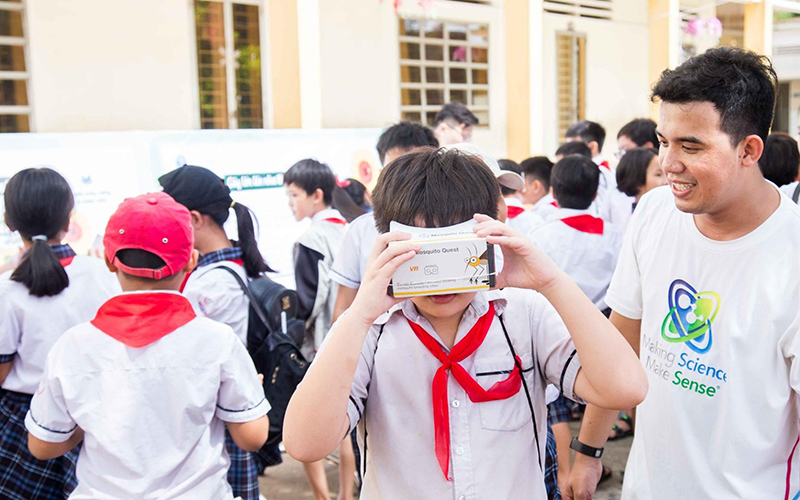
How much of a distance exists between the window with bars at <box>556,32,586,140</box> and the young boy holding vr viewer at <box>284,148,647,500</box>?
902cm

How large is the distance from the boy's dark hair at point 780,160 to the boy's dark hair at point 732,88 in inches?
96.4

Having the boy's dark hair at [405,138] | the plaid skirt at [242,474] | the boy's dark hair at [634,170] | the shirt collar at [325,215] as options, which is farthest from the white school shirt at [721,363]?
the boy's dark hair at [634,170]

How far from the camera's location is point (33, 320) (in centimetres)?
255

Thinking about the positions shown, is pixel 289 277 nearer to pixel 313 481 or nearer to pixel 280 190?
pixel 280 190

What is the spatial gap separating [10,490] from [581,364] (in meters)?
2.14

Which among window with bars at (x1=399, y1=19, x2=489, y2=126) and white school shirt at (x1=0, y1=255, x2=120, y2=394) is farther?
window with bars at (x1=399, y1=19, x2=489, y2=126)

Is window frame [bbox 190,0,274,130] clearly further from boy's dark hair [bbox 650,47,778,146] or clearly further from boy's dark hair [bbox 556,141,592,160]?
boy's dark hair [bbox 650,47,778,146]

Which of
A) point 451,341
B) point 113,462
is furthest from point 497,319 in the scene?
point 113,462

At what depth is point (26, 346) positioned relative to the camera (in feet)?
8.38

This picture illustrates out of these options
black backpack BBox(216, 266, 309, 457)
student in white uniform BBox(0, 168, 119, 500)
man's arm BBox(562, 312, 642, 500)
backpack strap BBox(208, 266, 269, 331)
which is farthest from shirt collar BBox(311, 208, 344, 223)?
man's arm BBox(562, 312, 642, 500)

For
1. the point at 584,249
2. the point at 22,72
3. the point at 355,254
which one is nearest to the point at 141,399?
the point at 355,254

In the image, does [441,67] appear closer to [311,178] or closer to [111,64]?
[111,64]

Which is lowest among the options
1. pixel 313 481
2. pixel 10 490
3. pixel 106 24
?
pixel 313 481

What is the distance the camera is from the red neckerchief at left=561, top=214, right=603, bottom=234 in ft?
12.1
